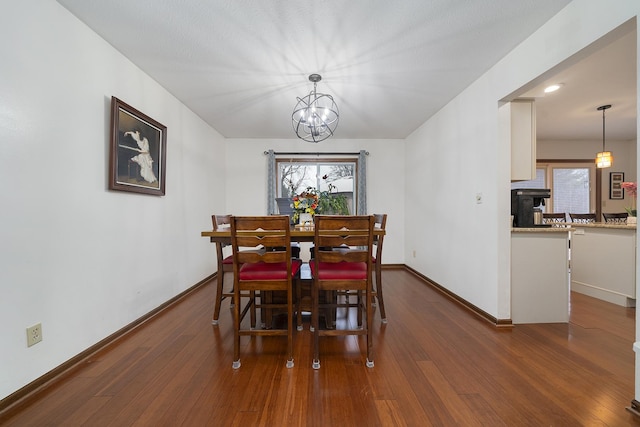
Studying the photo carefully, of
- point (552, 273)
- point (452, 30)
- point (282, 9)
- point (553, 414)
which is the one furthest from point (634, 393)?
point (282, 9)

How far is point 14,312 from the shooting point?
57.7 inches

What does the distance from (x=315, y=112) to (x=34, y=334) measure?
261 cm

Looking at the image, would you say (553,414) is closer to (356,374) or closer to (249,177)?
(356,374)

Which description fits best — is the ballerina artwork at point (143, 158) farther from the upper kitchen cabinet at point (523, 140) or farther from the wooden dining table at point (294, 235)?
the upper kitchen cabinet at point (523, 140)

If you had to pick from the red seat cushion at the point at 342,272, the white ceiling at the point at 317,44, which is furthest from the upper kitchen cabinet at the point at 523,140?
the red seat cushion at the point at 342,272

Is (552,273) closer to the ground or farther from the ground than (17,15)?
closer to the ground

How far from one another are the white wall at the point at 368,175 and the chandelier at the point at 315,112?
2.26 ft

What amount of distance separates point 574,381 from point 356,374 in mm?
1332

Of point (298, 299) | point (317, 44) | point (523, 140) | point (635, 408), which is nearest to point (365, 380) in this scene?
point (298, 299)

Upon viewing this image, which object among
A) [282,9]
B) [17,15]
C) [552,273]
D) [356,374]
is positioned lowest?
[356,374]

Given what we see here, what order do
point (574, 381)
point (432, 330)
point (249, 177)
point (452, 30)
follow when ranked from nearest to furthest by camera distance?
point (574, 381), point (452, 30), point (432, 330), point (249, 177)

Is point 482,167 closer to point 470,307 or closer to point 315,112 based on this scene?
point 470,307

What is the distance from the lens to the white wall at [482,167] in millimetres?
1749

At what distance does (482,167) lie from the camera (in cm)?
268
